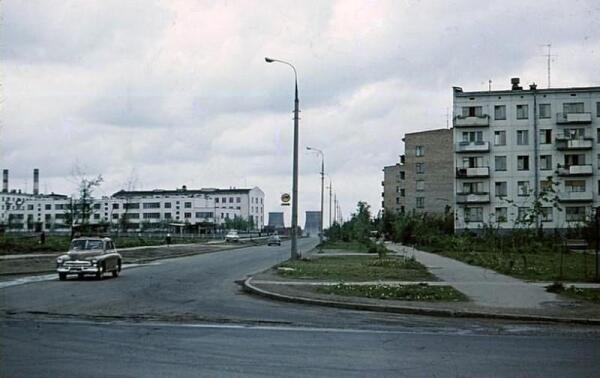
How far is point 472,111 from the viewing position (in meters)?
78.3

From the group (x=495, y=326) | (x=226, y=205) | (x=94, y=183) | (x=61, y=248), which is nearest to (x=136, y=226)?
(x=226, y=205)

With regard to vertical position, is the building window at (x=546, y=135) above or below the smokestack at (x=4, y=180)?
above

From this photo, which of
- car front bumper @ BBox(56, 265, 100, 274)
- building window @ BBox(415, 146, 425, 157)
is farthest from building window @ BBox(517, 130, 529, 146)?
car front bumper @ BBox(56, 265, 100, 274)

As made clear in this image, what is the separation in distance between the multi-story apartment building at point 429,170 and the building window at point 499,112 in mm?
31068

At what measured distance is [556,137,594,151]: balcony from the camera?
242ft

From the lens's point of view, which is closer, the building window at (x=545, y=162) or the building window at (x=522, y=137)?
the building window at (x=545, y=162)

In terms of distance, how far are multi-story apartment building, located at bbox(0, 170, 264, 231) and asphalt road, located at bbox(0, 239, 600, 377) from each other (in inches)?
4199

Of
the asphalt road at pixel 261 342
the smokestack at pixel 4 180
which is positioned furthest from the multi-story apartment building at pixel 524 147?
the asphalt road at pixel 261 342

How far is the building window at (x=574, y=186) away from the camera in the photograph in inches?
2955

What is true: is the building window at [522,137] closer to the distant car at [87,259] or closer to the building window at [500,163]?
the building window at [500,163]

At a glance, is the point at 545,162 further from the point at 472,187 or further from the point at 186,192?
the point at 186,192

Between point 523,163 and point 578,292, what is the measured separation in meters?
58.4

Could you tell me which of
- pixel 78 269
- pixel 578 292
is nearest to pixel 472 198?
pixel 78 269

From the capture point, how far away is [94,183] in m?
59.9
